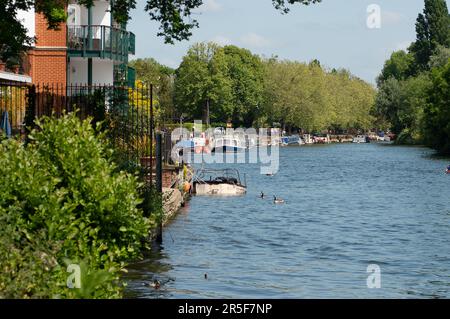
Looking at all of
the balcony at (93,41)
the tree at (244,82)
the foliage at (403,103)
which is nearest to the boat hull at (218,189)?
the balcony at (93,41)

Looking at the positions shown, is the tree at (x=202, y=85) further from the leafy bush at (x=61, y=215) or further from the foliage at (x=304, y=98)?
the leafy bush at (x=61, y=215)

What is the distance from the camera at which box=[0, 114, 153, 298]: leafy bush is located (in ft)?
38.6

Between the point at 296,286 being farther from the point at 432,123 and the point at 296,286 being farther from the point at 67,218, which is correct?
the point at 432,123

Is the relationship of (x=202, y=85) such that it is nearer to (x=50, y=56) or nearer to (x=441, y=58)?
(x=441, y=58)

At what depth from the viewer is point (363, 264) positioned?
27047mm

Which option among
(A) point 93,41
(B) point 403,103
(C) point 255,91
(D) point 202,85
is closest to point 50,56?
(A) point 93,41

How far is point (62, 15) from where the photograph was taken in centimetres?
2277

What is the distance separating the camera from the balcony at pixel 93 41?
44656 millimetres

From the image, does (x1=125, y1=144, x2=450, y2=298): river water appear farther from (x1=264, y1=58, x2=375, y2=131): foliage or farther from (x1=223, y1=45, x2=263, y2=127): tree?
(x1=264, y1=58, x2=375, y2=131): foliage

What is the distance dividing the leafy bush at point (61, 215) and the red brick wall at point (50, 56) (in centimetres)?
2820
